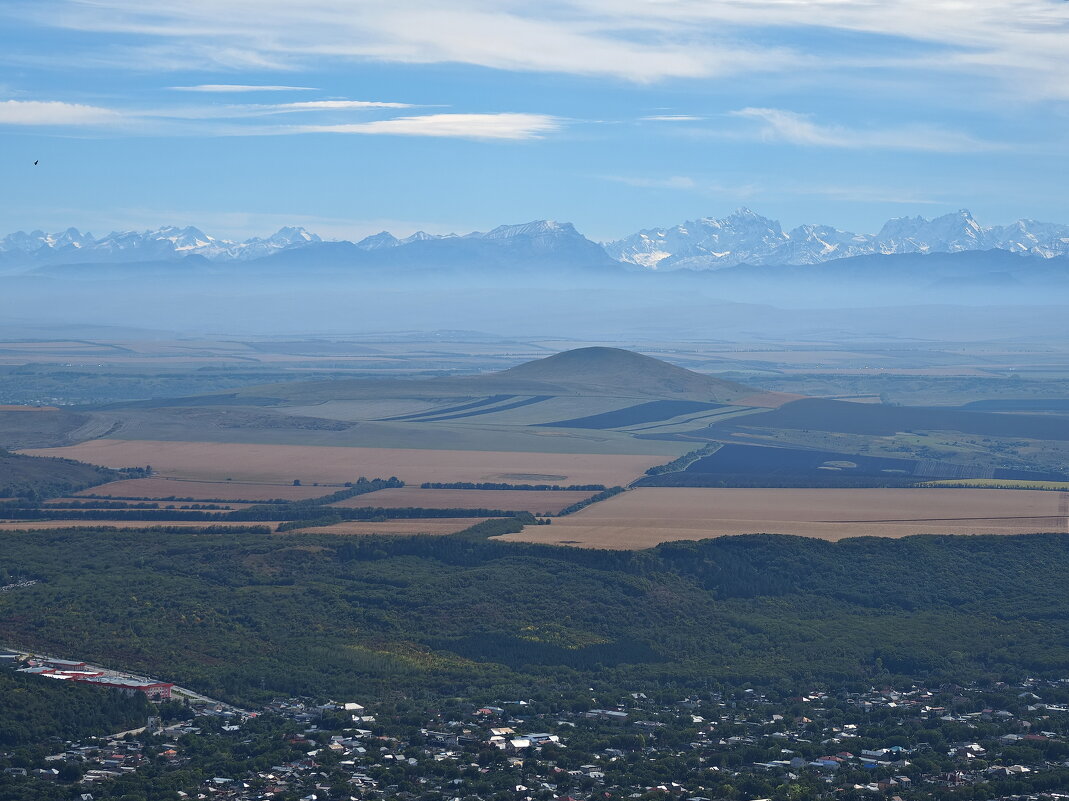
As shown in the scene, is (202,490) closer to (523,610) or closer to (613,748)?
(523,610)

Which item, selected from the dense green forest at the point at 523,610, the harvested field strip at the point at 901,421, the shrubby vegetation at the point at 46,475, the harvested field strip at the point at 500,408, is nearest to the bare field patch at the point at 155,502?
the shrubby vegetation at the point at 46,475

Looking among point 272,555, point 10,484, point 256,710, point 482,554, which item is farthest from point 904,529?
point 10,484

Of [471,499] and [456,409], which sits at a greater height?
[456,409]

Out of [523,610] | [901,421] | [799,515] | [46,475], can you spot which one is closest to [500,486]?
[799,515]

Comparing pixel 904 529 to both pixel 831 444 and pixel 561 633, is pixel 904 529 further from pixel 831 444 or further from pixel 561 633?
pixel 831 444

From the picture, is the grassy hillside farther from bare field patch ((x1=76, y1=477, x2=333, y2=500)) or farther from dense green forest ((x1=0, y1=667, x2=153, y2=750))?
dense green forest ((x1=0, y1=667, x2=153, y2=750))

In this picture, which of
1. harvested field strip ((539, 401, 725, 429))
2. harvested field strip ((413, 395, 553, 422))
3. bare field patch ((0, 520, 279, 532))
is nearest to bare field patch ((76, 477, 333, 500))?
bare field patch ((0, 520, 279, 532))
